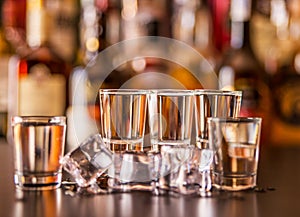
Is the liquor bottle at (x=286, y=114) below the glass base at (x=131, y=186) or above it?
above

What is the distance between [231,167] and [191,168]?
31mm

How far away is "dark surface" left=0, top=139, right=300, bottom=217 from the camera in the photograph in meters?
0.46

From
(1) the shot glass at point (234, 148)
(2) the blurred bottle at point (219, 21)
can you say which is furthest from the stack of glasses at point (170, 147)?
(2) the blurred bottle at point (219, 21)

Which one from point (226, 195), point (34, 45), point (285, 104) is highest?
point (34, 45)

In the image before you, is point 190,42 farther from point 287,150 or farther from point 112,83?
point 287,150

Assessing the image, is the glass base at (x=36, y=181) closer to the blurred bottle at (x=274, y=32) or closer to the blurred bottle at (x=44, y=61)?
the blurred bottle at (x=44, y=61)

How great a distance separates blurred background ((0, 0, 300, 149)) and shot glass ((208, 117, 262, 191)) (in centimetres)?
71

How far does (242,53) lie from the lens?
4.42ft

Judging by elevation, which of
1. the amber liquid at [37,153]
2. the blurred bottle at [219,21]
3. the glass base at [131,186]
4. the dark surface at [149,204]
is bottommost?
the dark surface at [149,204]

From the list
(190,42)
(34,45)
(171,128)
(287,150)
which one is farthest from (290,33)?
(171,128)

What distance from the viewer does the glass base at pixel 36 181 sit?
547mm

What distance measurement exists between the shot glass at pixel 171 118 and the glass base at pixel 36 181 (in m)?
0.09

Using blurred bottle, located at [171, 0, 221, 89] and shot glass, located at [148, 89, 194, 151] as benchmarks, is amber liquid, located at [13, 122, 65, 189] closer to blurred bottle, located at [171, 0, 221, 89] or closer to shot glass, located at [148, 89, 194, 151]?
shot glass, located at [148, 89, 194, 151]

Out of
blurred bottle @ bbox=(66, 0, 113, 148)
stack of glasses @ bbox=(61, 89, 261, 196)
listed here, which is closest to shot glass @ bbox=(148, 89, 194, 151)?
stack of glasses @ bbox=(61, 89, 261, 196)
